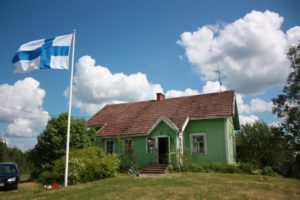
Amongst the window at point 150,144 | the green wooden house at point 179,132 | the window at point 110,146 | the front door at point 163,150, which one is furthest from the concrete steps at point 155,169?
the window at point 110,146

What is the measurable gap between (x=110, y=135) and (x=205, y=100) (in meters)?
8.65

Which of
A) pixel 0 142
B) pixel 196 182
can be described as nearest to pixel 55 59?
pixel 196 182

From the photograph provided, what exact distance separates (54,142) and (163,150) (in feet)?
27.8

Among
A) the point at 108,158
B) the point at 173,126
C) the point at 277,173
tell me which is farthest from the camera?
the point at 173,126

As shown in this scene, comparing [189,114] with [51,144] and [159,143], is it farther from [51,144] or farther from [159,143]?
[51,144]

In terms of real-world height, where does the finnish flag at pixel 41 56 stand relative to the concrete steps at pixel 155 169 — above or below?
above

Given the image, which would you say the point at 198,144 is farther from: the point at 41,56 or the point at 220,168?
the point at 41,56

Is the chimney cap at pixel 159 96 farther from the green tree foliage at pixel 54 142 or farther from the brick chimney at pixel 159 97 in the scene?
the green tree foliage at pixel 54 142

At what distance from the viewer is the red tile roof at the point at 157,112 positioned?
78.9 feet

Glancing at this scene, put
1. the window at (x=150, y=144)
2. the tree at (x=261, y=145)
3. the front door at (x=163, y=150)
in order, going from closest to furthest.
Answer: the tree at (x=261, y=145) < the front door at (x=163, y=150) < the window at (x=150, y=144)

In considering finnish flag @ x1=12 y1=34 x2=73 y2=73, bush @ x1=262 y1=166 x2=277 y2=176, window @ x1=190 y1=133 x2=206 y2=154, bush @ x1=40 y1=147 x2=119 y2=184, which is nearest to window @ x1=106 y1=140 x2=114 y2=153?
window @ x1=190 y1=133 x2=206 y2=154

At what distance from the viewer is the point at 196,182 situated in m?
14.4

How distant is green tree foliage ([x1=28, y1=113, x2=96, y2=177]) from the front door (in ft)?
18.8

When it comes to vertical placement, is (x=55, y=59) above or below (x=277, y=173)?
above
